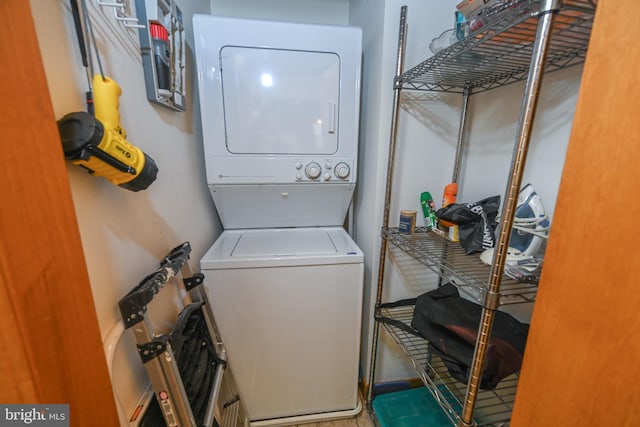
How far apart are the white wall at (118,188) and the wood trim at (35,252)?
5 centimetres

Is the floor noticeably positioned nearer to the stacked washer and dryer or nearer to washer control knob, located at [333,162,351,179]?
the stacked washer and dryer

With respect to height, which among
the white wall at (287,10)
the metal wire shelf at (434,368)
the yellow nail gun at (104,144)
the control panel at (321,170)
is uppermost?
the white wall at (287,10)

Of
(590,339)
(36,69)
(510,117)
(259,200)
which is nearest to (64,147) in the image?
(36,69)

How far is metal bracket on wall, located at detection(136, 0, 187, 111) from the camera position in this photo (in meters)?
0.85

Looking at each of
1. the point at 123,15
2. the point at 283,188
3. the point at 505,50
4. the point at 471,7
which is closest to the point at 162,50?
the point at 123,15

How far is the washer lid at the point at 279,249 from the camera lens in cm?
114

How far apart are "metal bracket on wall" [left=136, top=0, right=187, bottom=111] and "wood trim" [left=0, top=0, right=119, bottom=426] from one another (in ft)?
1.76

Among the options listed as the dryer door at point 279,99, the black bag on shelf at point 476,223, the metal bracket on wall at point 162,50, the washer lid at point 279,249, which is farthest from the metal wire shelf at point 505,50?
the metal bracket on wall at point 162,50

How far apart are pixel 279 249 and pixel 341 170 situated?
0.54m

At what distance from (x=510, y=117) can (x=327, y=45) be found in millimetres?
928

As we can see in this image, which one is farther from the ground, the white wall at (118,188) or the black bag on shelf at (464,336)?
the white wall at (118,188)

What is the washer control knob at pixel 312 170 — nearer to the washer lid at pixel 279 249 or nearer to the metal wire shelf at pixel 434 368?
the washer lid at pixel 279 249

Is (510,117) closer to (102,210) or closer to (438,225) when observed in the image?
(438,225)

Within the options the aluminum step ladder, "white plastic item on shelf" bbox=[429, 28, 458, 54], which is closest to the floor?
the aluminum step ladder
